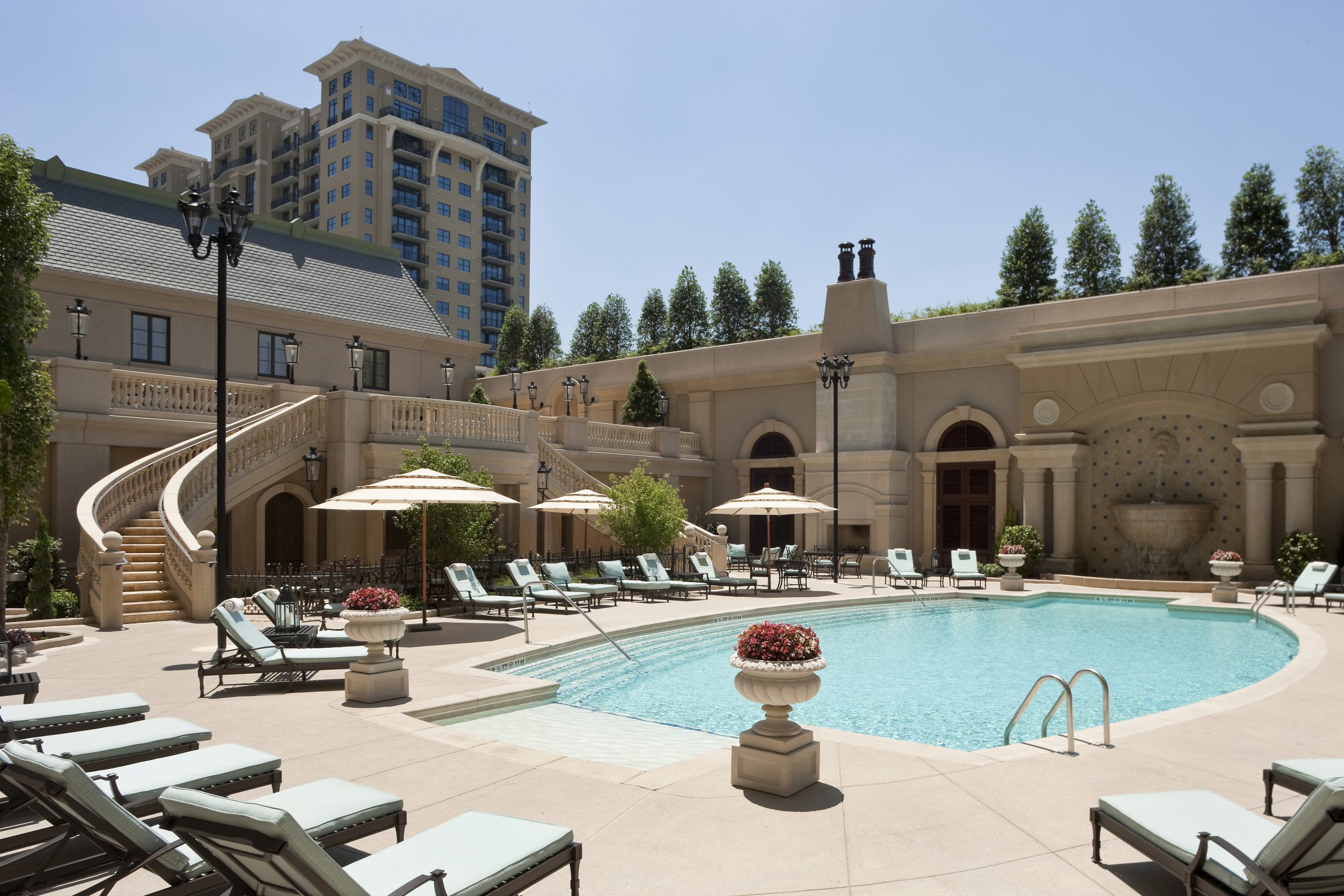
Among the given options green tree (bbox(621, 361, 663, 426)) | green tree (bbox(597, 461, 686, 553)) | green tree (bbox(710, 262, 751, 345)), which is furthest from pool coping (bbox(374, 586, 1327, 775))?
green tree (bbox(710, 262, 751, 345))

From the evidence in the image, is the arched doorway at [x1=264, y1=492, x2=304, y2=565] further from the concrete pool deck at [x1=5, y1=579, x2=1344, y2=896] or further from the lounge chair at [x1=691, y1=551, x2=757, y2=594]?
Result: the concrete pool deck at [x1=5, y1=579, x2=1344, y2=896]

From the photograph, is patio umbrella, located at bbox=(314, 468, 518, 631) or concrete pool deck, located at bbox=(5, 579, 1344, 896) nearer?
concrete pool deck, located at bbox=(5, 579, 1344, 896)

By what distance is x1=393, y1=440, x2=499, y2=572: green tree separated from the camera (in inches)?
731

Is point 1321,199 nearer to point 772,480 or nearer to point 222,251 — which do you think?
point 772,480

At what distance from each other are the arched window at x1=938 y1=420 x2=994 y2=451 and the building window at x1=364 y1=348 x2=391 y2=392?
19129 mm

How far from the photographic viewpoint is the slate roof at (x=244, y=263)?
25.5 m

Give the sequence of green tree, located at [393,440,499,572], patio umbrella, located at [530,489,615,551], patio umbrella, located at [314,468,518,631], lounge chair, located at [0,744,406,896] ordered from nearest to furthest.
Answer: lounge chair, located at [0,744,406,896] < patio umbrella, located at [314,468,518,631] < green tree, located at [393,440,499,572] < patio umbrella, located at [530,489,615,551]

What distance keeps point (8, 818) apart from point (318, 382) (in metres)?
25.3

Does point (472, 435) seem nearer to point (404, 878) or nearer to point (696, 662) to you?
point (696, 662)

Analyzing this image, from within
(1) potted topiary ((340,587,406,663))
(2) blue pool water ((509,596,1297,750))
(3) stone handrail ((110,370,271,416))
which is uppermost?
(3) stone handrail ((110,370,271,416))

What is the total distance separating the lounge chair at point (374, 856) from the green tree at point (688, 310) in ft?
168

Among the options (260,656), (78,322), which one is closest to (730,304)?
(78,322)

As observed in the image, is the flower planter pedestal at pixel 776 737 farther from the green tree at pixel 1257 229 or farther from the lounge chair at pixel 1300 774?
the green tree at pixel 1257 229

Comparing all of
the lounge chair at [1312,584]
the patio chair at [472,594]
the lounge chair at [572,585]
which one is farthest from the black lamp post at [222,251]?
the lounge chair at [1312,584]
